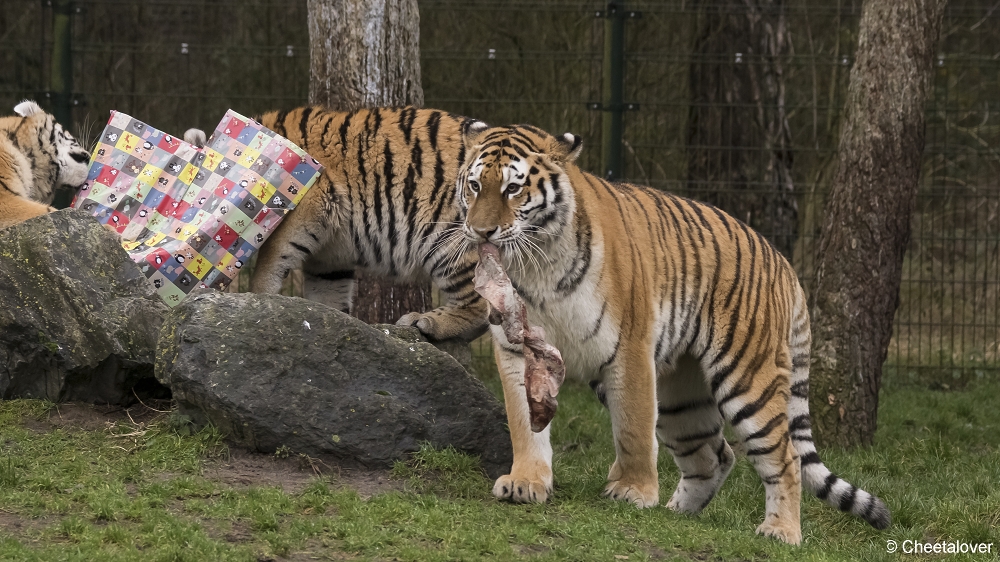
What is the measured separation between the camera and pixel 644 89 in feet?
31.8

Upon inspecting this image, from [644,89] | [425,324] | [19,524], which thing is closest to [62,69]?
[425,324]

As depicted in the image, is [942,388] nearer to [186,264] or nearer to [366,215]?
[366,215]

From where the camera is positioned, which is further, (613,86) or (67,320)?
(613,86)

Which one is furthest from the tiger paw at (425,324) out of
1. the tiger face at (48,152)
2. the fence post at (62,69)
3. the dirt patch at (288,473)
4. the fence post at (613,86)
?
the fence post at (62,69)

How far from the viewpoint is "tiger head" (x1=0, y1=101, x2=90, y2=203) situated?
20.3ft

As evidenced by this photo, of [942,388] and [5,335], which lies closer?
[5,335]

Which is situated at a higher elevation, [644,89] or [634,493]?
[644,89]

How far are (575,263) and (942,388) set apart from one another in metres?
5.61

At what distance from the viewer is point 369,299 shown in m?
7.31

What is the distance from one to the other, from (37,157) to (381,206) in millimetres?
1928

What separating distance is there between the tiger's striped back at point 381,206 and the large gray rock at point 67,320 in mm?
1098

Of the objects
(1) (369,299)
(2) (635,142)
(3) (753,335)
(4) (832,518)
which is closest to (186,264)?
(1) (369,299)

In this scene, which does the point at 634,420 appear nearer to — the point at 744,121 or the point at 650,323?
the point at 650,323

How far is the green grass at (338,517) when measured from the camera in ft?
12.1
